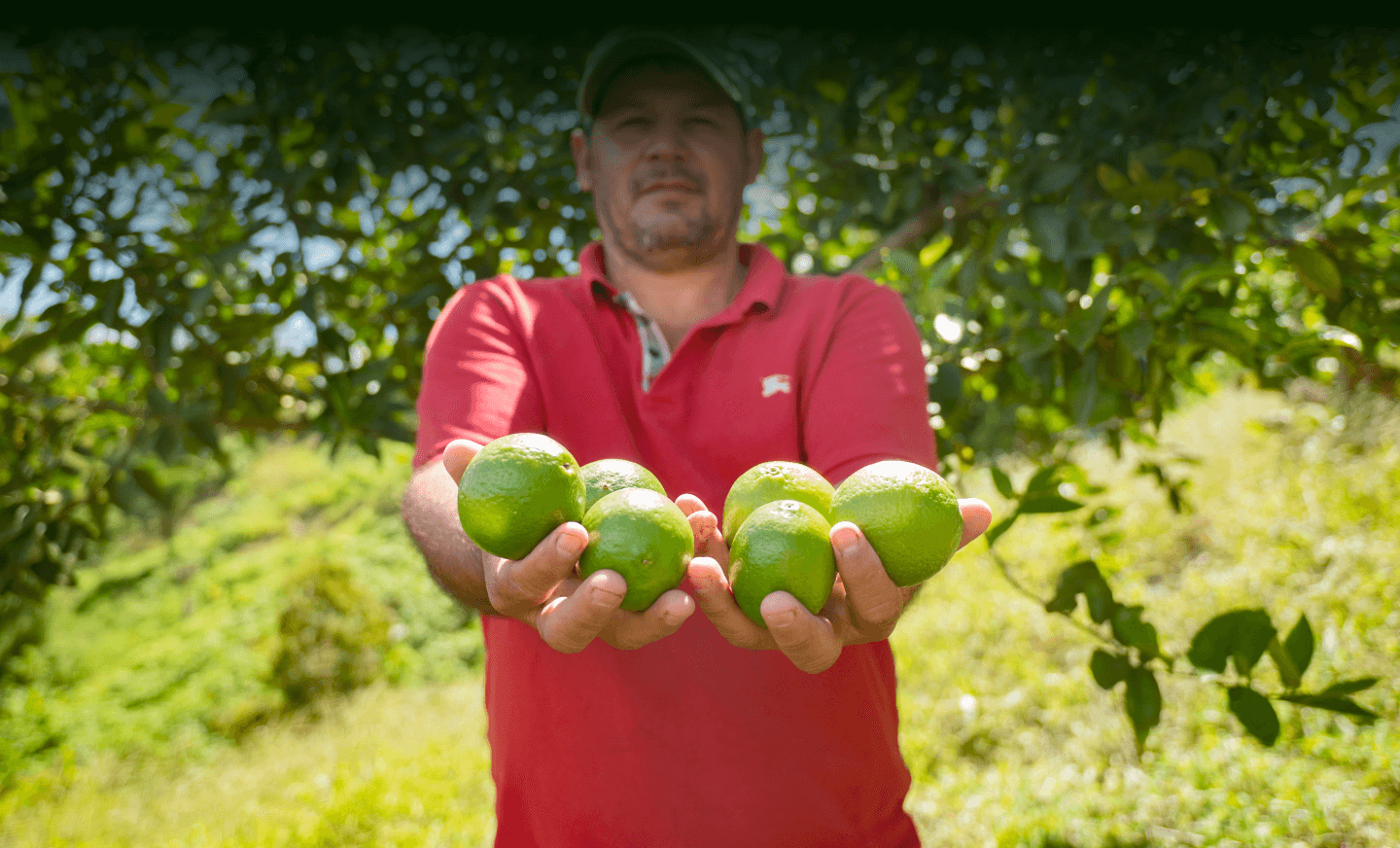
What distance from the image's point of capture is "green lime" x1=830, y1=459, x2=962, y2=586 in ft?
4.39

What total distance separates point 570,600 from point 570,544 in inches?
3.9

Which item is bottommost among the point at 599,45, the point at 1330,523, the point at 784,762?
the point at 1330,523

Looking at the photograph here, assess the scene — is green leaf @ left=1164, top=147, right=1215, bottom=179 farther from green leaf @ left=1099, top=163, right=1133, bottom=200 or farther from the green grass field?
the green grass field

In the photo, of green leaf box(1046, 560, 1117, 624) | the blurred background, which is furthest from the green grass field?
green leaf box(1046, 560, 1117, 624)

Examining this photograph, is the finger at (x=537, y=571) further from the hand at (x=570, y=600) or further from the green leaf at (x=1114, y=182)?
the green leaf at (x=1114, y=182)

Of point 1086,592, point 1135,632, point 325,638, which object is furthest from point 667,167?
point 325,638

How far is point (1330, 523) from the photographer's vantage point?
463 centimetres

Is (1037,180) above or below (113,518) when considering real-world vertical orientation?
above

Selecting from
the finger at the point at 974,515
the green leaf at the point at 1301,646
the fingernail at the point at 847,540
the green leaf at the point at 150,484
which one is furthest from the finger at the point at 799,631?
the green leaf at the point at 150,484

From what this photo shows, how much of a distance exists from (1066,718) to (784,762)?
283 centimetres

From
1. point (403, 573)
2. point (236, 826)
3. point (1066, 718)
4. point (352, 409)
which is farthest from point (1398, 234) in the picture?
point (403, 573)

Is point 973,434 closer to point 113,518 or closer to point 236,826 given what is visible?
point 236,826

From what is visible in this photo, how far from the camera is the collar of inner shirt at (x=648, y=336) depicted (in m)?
2.18

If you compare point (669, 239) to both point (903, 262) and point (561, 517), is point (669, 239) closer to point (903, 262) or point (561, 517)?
point (903, 262)
